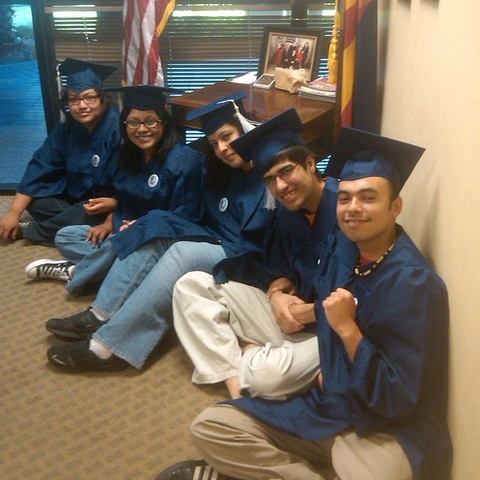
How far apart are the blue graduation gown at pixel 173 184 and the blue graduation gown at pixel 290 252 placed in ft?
1.34

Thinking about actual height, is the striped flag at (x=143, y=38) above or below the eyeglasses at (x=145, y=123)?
above

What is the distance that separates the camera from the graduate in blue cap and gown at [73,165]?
2908 millimetres

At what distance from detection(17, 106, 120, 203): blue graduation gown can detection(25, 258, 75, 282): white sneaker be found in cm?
42

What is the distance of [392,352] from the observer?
4.88 feet

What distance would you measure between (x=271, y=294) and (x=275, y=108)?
2.71 ft

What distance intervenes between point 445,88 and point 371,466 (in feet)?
2.92

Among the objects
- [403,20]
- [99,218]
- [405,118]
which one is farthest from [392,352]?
[99,218]

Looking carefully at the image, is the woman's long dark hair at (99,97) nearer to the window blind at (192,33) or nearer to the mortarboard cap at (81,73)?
the mortarboard cap at (81,73)

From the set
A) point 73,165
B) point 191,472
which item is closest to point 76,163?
point 73,165

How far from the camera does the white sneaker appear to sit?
2.84m

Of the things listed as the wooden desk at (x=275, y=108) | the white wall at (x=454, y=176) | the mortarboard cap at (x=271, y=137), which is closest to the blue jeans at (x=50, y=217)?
the wooden desk at (x=275, y=108)

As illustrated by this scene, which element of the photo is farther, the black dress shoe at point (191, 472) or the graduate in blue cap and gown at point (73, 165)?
the graduate in blue cap and gown at point (73, 165)

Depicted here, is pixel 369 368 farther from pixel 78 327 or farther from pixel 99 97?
pixel 99 97

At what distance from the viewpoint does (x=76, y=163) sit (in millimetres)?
Answer: 3090
